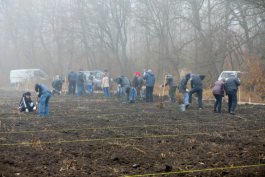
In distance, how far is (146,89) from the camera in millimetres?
24609

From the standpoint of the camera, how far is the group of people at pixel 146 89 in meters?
17.4

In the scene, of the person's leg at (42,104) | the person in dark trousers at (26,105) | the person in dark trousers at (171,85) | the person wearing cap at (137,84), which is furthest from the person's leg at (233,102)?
the person wearing cap at (137,84)

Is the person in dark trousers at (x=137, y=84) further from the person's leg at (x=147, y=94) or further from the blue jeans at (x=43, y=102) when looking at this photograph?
the blue jeans at (x=43, y=102)

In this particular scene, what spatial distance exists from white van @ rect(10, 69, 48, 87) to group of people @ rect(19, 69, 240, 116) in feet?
52.4

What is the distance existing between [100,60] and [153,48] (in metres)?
7.31

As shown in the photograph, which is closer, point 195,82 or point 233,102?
point 233,102

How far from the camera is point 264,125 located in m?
14.2

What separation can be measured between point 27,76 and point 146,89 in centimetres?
2706

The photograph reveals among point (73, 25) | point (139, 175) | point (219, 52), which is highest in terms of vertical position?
point (73, 25)

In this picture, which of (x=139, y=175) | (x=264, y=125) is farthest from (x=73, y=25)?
(x=139, y=175)

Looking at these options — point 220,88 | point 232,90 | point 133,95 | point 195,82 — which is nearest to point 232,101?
point 232,90

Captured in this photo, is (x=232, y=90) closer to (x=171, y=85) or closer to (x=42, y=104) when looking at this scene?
(x=171, y=85)

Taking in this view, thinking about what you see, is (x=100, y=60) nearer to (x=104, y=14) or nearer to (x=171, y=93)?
(x=104, y=14)

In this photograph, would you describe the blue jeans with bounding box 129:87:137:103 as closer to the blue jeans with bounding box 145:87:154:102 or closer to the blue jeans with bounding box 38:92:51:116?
the blue jeans with bounding box 145:87:154:102
